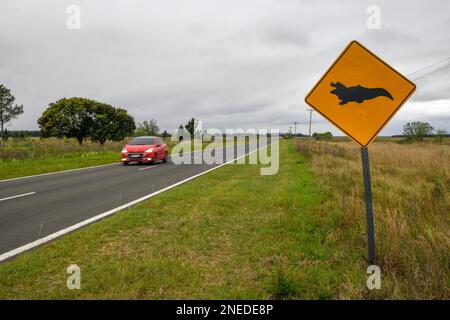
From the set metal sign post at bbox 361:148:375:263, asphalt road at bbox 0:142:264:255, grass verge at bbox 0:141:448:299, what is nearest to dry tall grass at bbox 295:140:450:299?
grass verge at bbox 0:141:448:299

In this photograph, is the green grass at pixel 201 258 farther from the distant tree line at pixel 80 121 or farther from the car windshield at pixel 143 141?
the distant tree line at pixel 80 121

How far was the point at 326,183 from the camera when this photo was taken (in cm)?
913

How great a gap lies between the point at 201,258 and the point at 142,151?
1336 centimetres

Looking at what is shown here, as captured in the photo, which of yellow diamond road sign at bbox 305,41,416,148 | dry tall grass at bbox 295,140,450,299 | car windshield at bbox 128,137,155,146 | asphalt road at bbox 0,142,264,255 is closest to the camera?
dry tall grass at bbox 295,140,450,299

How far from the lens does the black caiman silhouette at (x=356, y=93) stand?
11.1 feet

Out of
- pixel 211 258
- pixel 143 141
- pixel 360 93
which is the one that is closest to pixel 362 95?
pixel 360 93

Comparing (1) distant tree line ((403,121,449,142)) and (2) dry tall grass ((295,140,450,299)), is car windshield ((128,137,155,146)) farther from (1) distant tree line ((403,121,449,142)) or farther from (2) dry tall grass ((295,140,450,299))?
(1) distant tree line ((403,121,449,142))

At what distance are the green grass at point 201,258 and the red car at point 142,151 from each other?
10.3 metres

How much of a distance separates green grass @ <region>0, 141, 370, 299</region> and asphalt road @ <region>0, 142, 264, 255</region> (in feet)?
2.65

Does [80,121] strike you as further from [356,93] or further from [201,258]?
[356,93]

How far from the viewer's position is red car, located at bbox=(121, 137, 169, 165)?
16312 millimetres

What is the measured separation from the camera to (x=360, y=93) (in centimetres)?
341

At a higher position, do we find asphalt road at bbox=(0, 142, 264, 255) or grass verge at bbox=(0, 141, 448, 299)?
asphalt road at bbox=(0, 142, 264, 255)

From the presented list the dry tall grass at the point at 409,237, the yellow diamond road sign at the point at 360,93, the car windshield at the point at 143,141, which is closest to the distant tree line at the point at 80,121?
the car windshield at the point at 143,141
